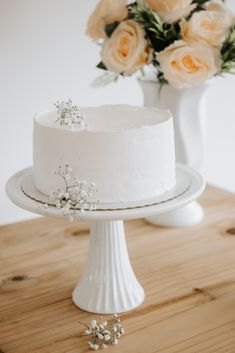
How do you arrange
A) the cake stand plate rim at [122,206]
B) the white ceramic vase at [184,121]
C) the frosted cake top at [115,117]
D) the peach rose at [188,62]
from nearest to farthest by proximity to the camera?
the cake stand plate rim at [122,206], the frosted cake top at [115,117], the peach rose at [188,62], the white ceramic vase at [184,121]

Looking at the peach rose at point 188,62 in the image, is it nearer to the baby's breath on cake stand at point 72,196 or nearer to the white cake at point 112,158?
the white cake at point 112,158

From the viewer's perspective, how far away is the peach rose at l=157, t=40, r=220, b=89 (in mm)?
1209

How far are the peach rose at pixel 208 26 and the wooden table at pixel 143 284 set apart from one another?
41 cm

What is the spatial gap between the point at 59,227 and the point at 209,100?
672 millimetres

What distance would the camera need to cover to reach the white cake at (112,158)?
0.94 meters

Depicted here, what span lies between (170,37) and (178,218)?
0.39 m

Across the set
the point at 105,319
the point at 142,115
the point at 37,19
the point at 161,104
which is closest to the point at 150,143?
the point at 142,115

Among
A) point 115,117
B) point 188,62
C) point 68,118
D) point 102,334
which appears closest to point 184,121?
point 188,62

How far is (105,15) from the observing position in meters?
1.25

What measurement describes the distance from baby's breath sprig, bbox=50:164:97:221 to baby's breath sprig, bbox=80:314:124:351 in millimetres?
172

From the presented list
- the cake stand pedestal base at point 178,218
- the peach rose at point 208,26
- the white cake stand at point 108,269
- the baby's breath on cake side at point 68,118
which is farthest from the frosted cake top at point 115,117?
the cake stand pedestal base at point 178,218

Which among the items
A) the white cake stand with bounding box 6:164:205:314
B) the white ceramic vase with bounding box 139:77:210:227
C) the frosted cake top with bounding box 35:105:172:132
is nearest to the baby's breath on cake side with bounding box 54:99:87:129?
the frosted cake top with bounding box 35:105:172:132

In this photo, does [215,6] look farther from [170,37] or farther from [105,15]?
[105,15]

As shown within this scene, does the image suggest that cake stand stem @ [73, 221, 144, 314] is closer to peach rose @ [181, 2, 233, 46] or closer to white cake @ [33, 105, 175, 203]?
white cake @ [33, 105, 175, 203]
